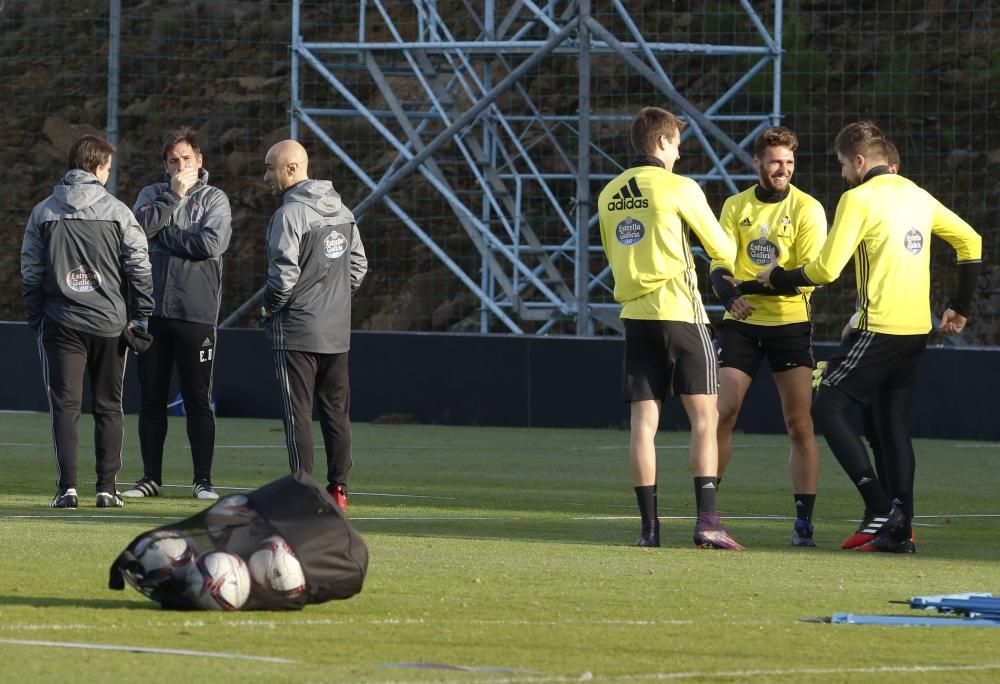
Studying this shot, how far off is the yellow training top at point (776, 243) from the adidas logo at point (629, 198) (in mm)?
906

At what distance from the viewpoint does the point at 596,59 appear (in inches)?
1180

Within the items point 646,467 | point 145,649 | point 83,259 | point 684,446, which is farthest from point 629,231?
point 684,446

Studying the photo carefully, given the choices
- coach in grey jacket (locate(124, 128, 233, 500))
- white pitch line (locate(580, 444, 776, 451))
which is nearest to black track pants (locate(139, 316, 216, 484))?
coach in grey jacket (locate(124, 128, 233, 500))

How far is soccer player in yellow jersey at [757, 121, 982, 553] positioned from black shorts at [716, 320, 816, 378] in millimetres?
294

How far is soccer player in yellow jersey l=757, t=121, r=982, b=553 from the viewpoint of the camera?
27.8 ft

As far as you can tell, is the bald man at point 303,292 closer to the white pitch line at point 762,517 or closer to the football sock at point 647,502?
the white pitch line at point 762,517

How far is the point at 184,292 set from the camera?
10492 millimetres

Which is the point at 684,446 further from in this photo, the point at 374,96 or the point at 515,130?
the point at 374,96

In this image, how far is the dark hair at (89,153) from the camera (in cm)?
982

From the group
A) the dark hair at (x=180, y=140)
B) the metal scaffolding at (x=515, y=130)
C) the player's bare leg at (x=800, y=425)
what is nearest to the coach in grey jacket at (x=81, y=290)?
the dark hair at (x=180, y=140)

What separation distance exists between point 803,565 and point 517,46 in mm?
14451

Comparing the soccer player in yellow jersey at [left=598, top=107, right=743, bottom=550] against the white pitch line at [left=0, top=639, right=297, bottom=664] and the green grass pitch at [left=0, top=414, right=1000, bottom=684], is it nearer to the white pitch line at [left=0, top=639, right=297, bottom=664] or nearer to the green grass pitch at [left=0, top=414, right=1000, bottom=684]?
the green grass pitch at [left=0, top=414, right=1000, bottom=684]

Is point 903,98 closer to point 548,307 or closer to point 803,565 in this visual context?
point 548,307

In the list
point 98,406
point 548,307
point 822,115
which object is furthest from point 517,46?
point 98,406
